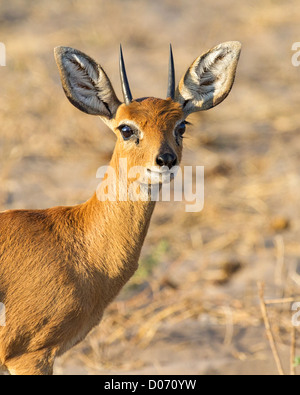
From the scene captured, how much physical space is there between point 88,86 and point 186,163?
5770 millimetres

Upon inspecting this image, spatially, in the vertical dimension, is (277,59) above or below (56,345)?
above

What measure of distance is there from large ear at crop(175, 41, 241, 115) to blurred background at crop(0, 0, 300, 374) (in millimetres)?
1019

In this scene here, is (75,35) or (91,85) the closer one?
(91,85)

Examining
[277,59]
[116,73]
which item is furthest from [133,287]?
[277,59]

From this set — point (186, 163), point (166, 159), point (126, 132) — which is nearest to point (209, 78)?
point (126, 132)

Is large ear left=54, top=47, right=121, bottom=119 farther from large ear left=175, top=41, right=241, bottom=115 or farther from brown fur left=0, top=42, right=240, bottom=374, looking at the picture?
large ear left=175, top=41, right=241, bottom=115

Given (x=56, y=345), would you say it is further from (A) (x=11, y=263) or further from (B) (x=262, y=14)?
(B) (x=262, y=14)

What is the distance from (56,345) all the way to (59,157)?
6.24 metres

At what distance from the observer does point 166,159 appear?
4.69 metres

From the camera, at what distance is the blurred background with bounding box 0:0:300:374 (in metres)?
7.60

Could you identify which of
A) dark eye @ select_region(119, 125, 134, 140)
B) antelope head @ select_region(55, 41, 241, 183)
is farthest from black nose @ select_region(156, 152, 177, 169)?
dark eye @ select_region(119, 125, 134, 140)

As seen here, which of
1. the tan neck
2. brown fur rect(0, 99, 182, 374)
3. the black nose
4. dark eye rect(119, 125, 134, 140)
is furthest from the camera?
the tan neck

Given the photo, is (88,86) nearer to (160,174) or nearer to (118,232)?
(160,174)
